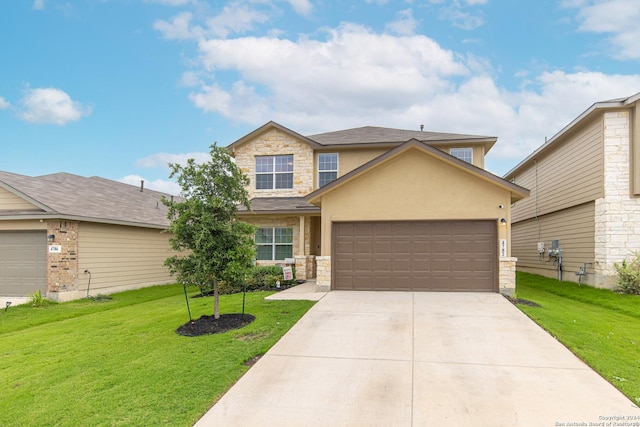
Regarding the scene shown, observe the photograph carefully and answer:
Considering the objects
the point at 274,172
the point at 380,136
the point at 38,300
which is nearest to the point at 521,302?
the point at 380,136

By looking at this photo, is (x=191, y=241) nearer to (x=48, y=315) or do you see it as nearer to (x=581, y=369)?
(x=48, y=315)

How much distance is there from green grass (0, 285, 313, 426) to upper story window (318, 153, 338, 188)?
7150 millimetres

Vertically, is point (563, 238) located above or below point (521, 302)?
above

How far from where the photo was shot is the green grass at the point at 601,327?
518 cm

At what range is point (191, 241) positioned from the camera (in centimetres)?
770

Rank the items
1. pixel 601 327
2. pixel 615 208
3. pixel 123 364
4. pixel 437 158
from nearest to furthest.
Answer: pixel 123 364 → pixel 601 327 → pixel 437 158 → pixel 615 208

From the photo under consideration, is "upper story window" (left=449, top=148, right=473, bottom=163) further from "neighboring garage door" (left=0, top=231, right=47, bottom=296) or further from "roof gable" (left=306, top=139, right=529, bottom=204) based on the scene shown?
"neighboring garage door" (left=0, top=231, right=47, bottom=296)

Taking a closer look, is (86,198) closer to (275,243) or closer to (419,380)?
(275,243)

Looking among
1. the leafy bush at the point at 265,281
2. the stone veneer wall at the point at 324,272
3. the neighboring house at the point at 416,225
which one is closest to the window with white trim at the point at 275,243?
the leafy bush at the point at 265,281

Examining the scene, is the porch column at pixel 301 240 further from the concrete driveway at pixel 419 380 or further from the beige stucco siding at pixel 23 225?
the beige stucco siding at pixel 23 225

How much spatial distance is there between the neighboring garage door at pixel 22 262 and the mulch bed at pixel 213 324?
8.03m

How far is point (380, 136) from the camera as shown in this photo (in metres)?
A: 16.3

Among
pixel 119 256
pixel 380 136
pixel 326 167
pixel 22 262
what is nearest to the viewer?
pixel 22 262

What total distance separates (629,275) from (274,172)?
13.2 m
